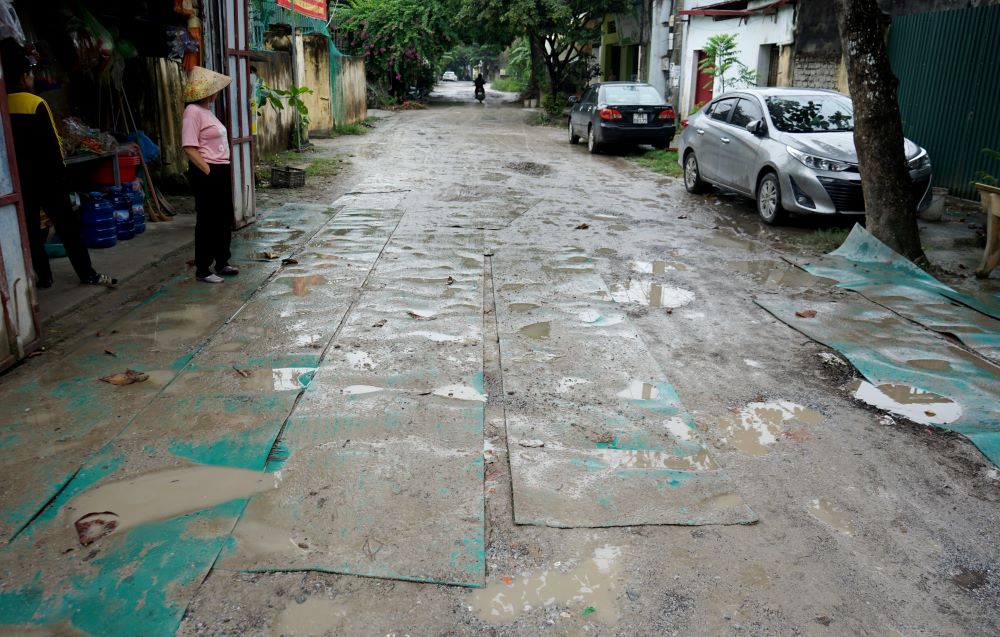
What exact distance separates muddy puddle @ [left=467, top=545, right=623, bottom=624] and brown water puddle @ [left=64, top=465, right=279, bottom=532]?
127cm

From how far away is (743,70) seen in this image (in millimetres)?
18469

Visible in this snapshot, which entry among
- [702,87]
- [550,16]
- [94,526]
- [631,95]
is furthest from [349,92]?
[94,526]

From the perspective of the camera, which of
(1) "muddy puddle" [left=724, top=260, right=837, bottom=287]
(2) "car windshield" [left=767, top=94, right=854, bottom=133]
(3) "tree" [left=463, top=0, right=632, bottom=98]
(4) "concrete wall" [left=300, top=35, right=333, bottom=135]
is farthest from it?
(3) "tree" [left=463, top=0, right=632, bottom=98]

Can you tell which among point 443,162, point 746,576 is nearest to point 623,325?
point 746,576

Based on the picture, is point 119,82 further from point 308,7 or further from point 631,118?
point 308,7

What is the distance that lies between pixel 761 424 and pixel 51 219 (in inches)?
218

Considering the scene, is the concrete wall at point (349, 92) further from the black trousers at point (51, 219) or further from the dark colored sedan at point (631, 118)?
the black trousers at point (51, 219)

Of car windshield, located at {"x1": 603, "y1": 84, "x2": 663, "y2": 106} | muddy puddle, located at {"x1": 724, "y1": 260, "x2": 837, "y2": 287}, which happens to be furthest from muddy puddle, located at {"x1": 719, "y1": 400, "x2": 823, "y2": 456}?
car windshield, located at {"x1": 603, "y1": 84, "x2": 663, "y2": 106}

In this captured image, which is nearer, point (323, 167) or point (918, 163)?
point (918, 163)

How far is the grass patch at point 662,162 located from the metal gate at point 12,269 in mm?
11373

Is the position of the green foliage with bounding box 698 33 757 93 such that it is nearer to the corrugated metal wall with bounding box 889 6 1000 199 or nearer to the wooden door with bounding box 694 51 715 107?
the wooden door with bounding box 694 51 715 107

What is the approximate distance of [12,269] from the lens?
16.3ft

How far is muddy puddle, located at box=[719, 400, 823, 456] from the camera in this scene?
4223mm

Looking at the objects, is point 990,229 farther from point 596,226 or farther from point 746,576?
point 746,576
